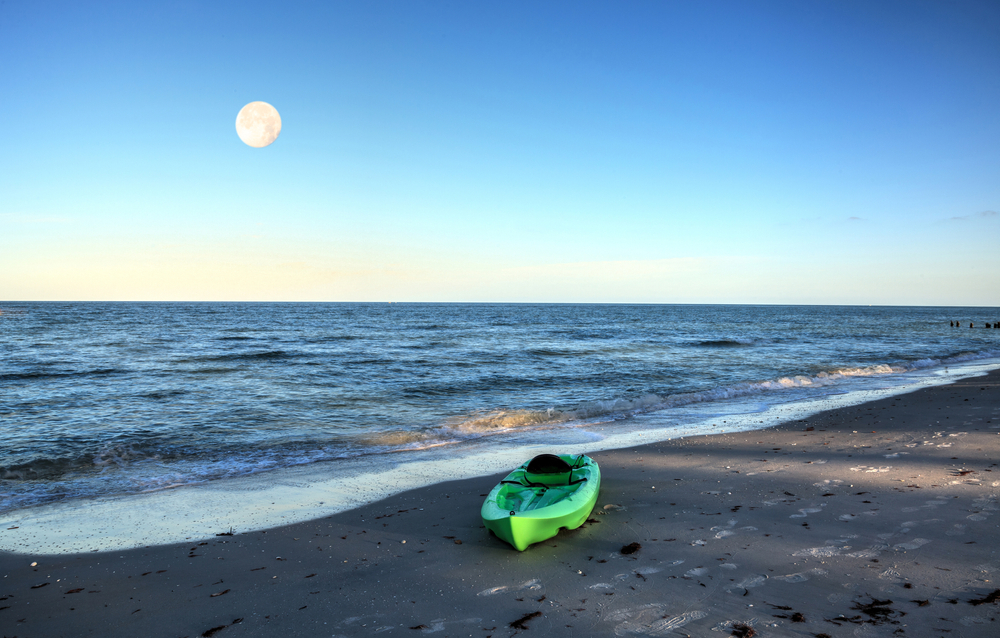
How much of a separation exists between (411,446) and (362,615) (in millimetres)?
6740

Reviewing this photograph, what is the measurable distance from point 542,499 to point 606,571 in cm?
155

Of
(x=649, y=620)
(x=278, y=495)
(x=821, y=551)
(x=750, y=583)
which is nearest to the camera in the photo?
(x=649, y=620)

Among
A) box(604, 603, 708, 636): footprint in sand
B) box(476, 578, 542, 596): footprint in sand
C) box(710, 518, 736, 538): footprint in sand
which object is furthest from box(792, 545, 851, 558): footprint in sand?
box(476, 578, 542, 596): footprint in sand

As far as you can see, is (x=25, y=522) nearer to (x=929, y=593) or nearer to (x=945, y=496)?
(x=929, y=593)

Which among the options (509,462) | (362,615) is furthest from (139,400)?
(362,615)

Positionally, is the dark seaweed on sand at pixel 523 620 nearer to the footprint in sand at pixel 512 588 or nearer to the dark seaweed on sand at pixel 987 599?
the footprint in sand at pixel 512 588

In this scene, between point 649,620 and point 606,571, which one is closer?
point 649,620

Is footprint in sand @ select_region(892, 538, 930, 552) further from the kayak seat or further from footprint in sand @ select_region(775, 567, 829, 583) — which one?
the kayak seat

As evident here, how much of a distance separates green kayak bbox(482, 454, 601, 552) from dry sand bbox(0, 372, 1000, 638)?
0.19m

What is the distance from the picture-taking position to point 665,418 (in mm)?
13539

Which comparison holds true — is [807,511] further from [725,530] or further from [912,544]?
[725,530]

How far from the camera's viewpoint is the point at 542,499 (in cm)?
638

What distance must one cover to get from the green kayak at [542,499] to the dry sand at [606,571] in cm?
19

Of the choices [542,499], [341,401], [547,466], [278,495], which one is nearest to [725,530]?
[542,499]
